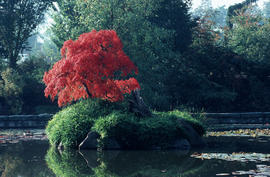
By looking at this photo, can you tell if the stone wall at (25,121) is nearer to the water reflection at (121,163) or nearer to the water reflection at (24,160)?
the water reflection at (24,160)

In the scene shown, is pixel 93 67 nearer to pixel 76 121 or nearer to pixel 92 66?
pixel 92 66

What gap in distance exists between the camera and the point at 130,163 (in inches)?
468

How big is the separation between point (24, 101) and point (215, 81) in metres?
13.0

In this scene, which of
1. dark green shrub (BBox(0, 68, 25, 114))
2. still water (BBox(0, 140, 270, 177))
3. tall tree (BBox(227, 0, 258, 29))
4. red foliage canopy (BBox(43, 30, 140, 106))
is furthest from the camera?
tall tree (BBox(227, 0, 258, 29))

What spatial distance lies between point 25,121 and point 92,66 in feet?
34.2

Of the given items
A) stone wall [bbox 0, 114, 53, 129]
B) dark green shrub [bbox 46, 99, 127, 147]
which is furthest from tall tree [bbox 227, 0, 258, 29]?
dark green shrub [bbox 46, 99, 127, 147]

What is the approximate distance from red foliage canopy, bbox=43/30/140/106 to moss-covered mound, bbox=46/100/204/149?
88cm

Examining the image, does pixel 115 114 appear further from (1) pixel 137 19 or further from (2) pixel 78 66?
(1) pixel 137 19

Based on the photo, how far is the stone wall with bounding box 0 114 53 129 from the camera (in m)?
24.0

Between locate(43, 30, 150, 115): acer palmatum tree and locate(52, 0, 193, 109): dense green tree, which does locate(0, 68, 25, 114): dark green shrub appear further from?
locate(43, 30, 150, 115): acer palmatum tree

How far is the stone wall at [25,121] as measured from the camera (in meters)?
24.0

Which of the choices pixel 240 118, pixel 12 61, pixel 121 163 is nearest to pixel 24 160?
pixel 121 163

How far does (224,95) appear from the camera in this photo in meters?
25.5

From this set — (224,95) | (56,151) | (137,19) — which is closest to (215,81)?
(224,95)
